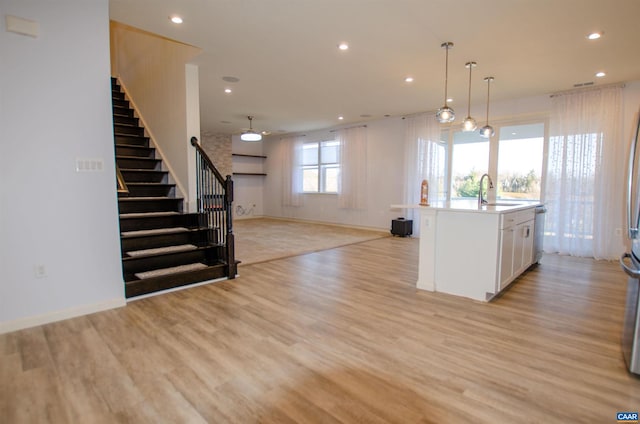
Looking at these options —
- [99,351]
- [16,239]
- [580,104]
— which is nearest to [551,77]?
[580,104]

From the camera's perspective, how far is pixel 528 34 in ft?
10.9

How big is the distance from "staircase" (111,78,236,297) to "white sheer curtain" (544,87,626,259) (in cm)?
535

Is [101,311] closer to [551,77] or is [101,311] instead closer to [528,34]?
[528,34]

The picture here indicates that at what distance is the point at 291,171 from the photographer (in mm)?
9984

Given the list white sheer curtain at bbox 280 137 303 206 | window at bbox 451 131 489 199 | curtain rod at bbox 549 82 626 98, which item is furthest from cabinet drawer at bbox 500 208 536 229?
white sheer curtain at bbox 280 137 303 206

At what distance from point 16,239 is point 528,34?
5.05m

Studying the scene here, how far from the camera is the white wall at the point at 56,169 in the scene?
2.58 m

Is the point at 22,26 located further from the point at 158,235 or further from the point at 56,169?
the point at 158,235

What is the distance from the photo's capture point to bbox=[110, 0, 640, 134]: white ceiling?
288 cm

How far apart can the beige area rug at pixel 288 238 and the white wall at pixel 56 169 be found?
6.67 feet

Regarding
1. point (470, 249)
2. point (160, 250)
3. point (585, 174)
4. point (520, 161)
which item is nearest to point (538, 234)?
point (585, 174)

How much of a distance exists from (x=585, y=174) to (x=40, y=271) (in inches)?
281

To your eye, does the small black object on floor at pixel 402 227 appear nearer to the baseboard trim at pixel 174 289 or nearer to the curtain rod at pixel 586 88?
the curtain rod at pixel 586 88

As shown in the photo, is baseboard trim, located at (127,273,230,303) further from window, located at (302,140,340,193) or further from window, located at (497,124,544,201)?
window, located at (302,140,340,193)
